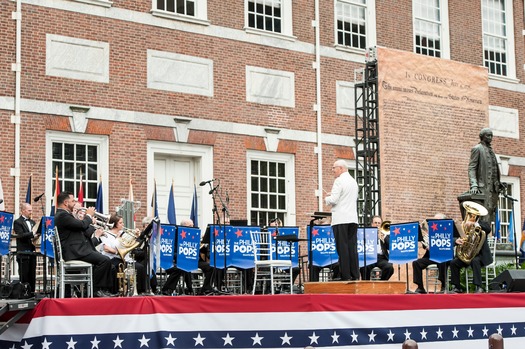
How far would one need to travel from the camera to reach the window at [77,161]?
57.4 ft

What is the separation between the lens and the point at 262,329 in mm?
11414

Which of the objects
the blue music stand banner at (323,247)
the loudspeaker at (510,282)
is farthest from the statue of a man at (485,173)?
the blue music stand banner at (323,247)

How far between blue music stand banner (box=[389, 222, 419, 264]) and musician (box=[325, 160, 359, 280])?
193 centimetres

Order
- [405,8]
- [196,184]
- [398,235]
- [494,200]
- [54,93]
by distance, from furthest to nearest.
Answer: [405,8]
[196,184]
[54,93]
[494,200]
[398,235]

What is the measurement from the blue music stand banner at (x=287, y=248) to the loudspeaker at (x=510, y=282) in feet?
10.2

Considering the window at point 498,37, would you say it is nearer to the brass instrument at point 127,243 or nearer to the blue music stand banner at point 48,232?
the brass instrument at point 127,243

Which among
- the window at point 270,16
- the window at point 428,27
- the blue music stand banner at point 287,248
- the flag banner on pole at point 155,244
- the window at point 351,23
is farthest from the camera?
the window at point 428,27

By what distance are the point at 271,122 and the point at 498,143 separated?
6954 mm

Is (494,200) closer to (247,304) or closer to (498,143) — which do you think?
(247,304)

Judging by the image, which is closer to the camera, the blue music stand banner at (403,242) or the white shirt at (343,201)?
the white shirt at (343,201)

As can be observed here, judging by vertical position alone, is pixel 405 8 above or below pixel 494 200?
above

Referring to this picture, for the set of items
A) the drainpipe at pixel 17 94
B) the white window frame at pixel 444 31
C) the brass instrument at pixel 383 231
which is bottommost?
the brass instrument at pixel 383 231

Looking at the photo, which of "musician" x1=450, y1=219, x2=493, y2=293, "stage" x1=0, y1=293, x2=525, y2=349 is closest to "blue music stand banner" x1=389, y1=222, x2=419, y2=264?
"musician" x1=450, y1=219, x2=493, y2=293

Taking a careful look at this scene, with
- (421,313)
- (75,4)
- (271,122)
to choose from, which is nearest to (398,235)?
(421,313)
